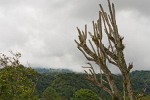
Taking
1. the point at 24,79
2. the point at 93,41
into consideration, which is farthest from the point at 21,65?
the point at 93,41

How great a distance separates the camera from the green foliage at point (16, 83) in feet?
182

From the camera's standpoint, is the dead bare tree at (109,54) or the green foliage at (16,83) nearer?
the dead bare tree at (109,54)

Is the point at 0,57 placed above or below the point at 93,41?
above

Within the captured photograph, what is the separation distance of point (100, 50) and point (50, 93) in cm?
15049

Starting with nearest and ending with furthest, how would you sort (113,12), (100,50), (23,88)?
(113,12)
(100,50)
(23,88)

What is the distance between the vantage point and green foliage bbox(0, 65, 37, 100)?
5538cm

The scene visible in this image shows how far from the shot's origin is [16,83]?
5578cm

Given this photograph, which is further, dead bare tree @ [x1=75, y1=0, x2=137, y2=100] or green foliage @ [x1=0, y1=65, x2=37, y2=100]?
green foliage @ [x1=0, y1=65, x2=37, y2=100]

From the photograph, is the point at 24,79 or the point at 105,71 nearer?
the point at 105,71

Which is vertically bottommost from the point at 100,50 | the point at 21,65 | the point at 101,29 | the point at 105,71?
the point at 105,71

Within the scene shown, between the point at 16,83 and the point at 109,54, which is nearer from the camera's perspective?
the point at 109,54

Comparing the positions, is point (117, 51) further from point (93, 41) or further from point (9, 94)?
point (9, 94)

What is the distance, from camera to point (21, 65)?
57.8 m

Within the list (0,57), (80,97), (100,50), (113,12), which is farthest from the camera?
(80,97)
